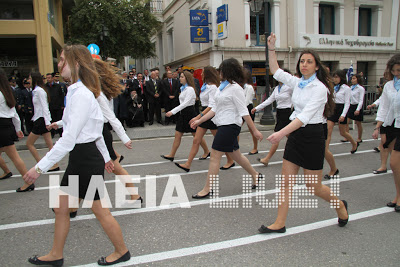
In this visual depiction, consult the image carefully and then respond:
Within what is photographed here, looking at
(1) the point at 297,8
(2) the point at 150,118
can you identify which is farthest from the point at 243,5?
(2) the point at 150,118

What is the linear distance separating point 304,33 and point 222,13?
5541mm

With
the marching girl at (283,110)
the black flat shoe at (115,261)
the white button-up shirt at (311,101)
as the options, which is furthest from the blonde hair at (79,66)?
the marching girl at (283,110)

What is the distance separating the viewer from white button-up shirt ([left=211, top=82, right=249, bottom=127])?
454cm

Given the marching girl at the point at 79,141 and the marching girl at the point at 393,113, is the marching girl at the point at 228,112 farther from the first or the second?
the marching girl at the point at 79,141

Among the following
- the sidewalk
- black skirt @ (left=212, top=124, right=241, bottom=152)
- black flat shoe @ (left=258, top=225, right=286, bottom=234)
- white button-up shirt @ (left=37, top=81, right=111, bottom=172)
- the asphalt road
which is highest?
white button-up shirt @ (left=37, top=81, right=111, bottom=172)

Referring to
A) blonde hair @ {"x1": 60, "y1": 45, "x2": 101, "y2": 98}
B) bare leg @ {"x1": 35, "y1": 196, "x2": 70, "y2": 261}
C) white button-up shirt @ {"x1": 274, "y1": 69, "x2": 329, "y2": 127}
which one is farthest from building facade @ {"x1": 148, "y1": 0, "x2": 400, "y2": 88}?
bare leg @ {"x1": 35, "y1": 196, "x2": 70, "y2": 261}

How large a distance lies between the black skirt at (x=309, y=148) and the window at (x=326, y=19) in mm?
19482

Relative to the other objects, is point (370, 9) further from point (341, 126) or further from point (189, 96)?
point (189, 96)

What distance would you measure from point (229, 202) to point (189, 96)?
104 inches

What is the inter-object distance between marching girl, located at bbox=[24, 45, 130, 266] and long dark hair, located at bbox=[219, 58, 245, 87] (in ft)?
7.18

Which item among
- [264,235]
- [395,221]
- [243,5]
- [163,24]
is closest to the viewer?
[264,235]

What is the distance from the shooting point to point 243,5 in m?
18.2

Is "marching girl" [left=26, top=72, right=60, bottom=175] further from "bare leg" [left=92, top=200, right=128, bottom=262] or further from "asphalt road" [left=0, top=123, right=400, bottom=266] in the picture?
"bare leg" [left=92, top=200, right=128, bottom=262]

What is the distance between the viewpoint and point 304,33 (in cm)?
1922
